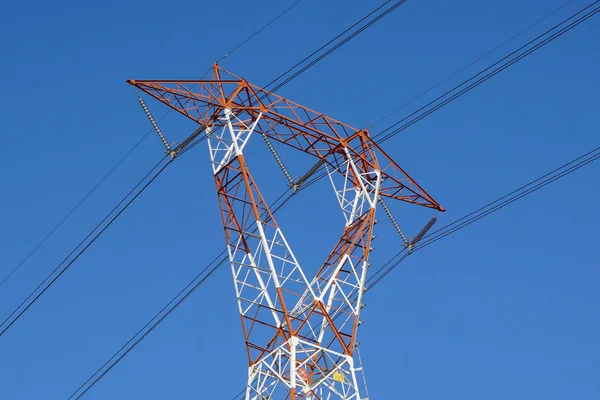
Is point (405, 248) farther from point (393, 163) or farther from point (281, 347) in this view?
point (281, 347)

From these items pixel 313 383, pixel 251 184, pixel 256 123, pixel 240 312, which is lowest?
pixel 313 383

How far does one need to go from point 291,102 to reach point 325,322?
9.66 m

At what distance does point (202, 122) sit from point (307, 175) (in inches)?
218

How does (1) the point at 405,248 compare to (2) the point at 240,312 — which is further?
(1) the point at 405,248

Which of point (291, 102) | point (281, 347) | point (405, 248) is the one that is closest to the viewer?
point (281, 347)

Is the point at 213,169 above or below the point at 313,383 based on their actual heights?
above

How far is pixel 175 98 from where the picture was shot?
46.8 m

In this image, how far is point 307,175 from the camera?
50031 millimetres

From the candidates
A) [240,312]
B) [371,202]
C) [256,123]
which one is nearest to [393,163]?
[371,202]

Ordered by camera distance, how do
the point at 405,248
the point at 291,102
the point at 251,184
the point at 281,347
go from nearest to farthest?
the point at 281,347 < the point at 251,184 < the point at 291,102 < the point at 405,248

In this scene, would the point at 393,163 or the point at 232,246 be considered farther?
the point at 393,163

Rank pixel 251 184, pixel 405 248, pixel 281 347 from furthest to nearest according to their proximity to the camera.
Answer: pixel 405 248
pixel 251 184
pixel 281 347

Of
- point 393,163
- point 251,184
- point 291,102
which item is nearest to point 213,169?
point 251,184

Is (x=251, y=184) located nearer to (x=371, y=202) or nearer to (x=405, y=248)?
(x=371, y=202)
